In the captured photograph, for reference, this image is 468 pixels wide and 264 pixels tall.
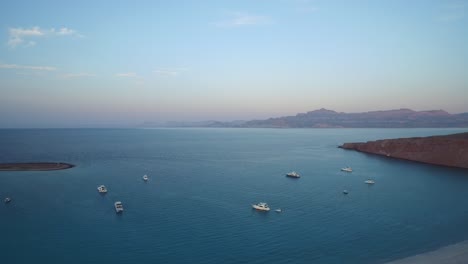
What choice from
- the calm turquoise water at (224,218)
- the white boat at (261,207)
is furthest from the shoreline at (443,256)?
the white boat at (261,207)

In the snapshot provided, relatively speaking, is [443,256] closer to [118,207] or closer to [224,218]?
[224,218]

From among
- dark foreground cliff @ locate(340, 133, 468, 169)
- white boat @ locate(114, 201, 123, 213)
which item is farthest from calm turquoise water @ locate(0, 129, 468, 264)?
dark foreground cliff @ locate(340, 133, 468, 169)

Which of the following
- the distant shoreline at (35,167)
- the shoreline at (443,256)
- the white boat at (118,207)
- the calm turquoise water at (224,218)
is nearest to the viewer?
the shoreline at (443,256)

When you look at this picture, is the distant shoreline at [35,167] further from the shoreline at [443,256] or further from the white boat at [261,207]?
the shoreline at [443,256]

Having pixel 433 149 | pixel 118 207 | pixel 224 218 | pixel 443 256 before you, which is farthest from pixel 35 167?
pixel 433 149

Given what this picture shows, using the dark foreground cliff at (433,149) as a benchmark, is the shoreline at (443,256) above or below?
below

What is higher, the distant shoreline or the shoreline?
the distant shoreline

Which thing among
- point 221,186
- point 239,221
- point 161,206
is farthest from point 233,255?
point 221,186

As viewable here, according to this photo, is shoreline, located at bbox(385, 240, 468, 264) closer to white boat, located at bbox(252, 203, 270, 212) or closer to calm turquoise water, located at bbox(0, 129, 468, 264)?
calm turquoise water, located at bbox(0, 129, 468, 264)
